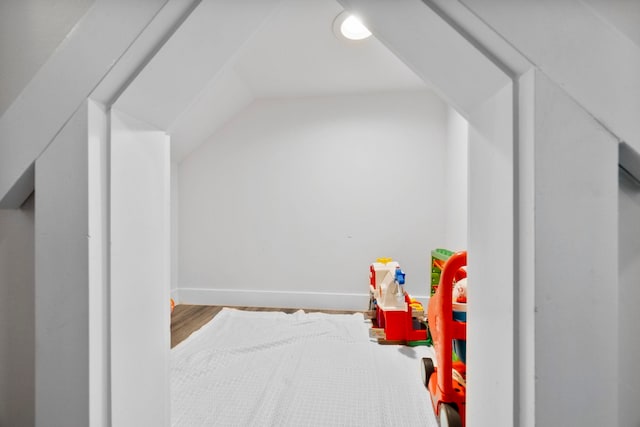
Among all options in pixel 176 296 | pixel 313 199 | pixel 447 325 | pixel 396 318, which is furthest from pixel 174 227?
pixel 447 325

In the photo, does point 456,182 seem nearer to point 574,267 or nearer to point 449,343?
point 449,343

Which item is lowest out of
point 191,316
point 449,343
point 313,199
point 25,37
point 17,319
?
Result: point 191,316

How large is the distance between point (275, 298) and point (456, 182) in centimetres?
156

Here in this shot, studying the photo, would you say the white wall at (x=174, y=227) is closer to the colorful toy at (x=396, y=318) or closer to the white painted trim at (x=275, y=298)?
the white painted trim at (x=275, y=298)

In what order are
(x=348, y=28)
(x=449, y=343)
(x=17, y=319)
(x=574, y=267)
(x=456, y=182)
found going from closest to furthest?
(x=574, y=267), (x=17, y=319), (x=449, y=343), (x=348, y=28), (x=456, y=182)

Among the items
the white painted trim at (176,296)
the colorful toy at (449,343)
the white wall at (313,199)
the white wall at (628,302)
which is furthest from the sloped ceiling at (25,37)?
the white painted trim at (176,296)

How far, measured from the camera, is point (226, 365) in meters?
1.25

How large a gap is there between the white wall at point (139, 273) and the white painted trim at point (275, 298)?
1.62m

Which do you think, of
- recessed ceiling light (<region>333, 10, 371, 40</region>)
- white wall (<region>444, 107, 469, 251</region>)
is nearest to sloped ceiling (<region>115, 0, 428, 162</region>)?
recessed ceiling light (<region>333, 10, 371, 40</region>)

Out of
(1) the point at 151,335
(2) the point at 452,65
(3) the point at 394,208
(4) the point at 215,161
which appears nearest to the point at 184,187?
(4) the point at 215,161

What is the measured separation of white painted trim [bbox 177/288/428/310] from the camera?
205 cm

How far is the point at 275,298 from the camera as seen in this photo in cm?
213

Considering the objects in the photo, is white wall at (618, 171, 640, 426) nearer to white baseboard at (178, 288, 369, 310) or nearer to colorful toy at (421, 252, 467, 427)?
colorful toy at (421, 252, 467, 427)

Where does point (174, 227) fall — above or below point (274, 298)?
above
